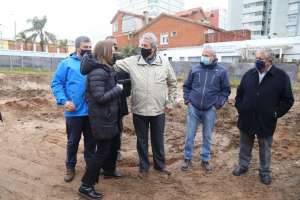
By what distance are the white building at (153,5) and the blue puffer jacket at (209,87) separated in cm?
8593

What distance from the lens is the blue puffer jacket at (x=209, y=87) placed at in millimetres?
4066

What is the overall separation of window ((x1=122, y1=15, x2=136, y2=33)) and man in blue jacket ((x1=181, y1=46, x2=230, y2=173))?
129ft

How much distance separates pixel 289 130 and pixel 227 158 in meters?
2.87

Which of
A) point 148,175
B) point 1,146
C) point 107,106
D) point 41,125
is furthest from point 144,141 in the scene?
point 41,125

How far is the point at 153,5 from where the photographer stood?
301ft

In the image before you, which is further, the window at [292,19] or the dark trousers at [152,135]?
the window at [292,19]

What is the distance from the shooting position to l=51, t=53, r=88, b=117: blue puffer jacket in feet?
11.5

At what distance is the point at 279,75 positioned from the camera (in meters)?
3.67

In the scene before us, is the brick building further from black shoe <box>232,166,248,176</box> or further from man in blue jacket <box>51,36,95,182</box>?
man in blue jacket <box>51,36,95,182</box>

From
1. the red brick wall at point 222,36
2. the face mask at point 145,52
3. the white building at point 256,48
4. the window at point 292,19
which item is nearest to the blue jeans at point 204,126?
the face mask at point 145,52

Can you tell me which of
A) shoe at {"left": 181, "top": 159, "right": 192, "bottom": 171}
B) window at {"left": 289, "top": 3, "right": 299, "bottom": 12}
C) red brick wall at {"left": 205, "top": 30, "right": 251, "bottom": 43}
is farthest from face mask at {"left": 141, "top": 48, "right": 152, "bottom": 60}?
window at {"left": 289, "top": 3, "right": 299, "bottom": 12}

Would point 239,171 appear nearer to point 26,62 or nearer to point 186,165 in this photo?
point 186,165

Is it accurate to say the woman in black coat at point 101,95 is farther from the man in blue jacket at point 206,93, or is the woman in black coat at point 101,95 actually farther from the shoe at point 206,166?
the shoe at point 206,166

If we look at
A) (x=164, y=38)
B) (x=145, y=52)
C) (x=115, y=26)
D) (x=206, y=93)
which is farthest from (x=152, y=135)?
(x=115, y=26)
